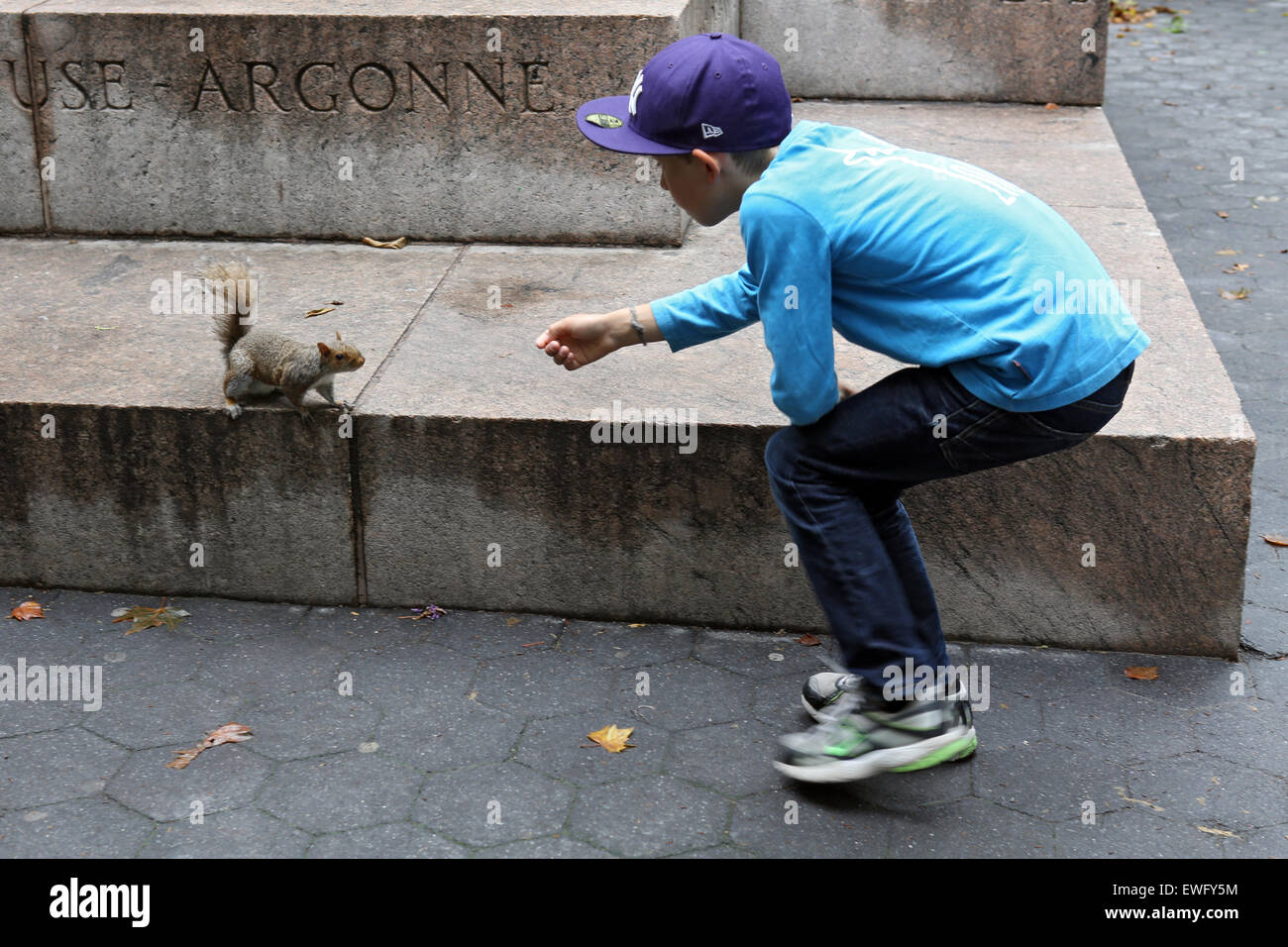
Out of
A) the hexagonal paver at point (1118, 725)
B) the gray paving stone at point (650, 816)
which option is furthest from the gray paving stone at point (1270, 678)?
the gray paving stone at point (650, 816)

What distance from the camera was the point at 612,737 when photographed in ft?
9.90

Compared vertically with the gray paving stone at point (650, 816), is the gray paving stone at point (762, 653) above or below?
below

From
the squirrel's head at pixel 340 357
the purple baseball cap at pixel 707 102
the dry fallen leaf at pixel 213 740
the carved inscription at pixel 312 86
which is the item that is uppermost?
the purple baseball cap at pixel 707 102

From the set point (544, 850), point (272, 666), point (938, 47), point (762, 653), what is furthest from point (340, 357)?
point (938, 47)

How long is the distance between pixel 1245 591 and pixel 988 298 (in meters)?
1.71

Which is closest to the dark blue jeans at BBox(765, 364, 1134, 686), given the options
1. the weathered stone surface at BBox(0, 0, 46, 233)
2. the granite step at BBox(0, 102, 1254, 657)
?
the granite step at BBox(0, 102, 1254, 657)

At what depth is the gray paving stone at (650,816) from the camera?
105 inches

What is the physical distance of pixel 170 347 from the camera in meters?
3.89

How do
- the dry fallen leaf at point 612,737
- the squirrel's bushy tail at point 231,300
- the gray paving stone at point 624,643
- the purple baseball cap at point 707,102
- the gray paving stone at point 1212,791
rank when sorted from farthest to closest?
1. the squirrel's bushy tail at point 231,300
2. the gray paving stone at point 624,643
3. the dry fallen leaf at point 612,737
4. the gray paving stone at point 1212,791
5. the purple baseball cap at point 707,102

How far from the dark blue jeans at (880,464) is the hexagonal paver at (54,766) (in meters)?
1.65

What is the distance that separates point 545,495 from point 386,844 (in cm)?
109

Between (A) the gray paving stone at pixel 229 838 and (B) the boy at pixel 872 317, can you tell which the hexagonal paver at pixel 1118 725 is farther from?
(A) the gray paving stone at pixel 229 838

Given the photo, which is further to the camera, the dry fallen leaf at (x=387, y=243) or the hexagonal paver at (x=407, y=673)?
the dry fallen leaf at (x=387, y=243)

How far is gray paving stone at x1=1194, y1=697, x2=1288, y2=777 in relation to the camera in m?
2.93
